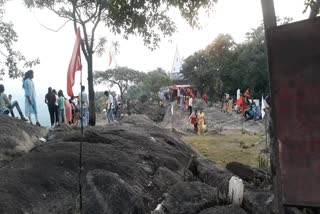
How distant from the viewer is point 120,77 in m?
55.8

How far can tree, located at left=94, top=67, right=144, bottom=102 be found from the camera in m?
55.5

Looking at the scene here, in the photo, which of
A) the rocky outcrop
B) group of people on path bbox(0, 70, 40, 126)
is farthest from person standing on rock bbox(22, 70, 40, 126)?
the rocky outcrop

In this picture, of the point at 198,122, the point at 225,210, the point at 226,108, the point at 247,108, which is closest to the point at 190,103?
the point at 247,108

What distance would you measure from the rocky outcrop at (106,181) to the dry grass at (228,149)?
542 centimetres

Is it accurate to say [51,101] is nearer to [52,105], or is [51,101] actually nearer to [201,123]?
[52,105]

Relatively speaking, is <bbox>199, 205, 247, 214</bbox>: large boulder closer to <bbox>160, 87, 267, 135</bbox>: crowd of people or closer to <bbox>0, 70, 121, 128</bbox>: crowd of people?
<bbox>0, 70, 121, 128</bbox>: crowd of people

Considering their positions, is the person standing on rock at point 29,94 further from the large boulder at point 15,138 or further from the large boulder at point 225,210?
the large boulder at point 225,210

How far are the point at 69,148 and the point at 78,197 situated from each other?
1709mm

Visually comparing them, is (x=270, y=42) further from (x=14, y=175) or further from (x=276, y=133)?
(x=14, y=175)

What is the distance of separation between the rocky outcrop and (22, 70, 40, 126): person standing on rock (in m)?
4.00

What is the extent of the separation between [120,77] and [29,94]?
4288cm

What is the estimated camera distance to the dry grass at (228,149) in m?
15.6

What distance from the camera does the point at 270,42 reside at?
172 inches

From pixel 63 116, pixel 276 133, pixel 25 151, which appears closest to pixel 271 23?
pixel 276 133
